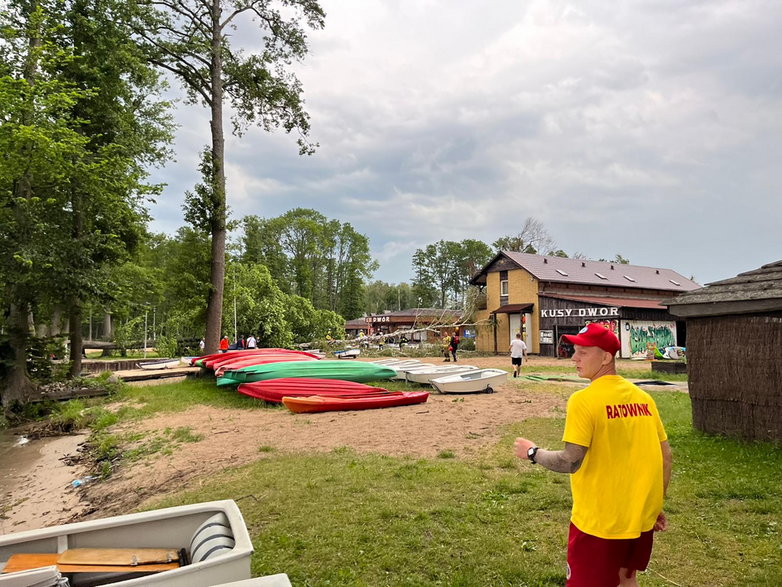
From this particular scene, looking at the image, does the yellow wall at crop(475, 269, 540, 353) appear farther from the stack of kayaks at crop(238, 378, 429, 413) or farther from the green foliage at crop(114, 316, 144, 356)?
the green foliage at crop(114, 316, 144, 356)

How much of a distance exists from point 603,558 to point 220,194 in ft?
71.0

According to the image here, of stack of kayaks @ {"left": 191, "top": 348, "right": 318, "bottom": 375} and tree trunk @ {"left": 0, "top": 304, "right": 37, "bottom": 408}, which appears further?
stack of kayaks @ {"left": 191, "top": 348, "right": 318, "bottom": 375}

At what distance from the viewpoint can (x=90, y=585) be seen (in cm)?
346

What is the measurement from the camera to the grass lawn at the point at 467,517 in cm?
426

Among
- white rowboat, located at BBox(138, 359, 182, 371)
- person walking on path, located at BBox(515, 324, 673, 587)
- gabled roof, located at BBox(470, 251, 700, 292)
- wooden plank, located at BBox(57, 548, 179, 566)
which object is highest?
gabled roof, located at BBox(470, 251, 700, 292)

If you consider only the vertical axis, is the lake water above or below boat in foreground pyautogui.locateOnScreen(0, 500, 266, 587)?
below

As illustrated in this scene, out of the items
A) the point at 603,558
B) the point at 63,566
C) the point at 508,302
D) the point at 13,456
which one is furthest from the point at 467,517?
the point at 508,302

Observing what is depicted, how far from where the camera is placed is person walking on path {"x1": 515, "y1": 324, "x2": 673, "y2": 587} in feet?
8.53

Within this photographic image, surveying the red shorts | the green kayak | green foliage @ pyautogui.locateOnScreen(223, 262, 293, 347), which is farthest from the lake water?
green foliage @ pyautogui.locateOnScreen(223, 262, 293, 347)

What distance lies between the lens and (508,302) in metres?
38.7

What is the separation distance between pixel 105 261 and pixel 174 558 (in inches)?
720

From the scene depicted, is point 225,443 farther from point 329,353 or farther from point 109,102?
point 329,353

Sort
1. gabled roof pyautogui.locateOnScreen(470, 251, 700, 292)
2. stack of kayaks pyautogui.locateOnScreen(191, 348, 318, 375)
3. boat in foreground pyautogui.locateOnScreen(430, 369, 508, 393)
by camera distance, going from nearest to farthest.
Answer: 1. boat in foreground pyautogui.locateOnScreen(430, 369, 508, 393)
2. stack of kayaks pyautogui.locateOnScreen(191, 348, 318, 375)
3. gabled roof pyautogui.locateOnScreen(470, 251, 700, 292)

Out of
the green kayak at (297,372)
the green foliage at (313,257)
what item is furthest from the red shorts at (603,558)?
the green foliage at (313,257)
